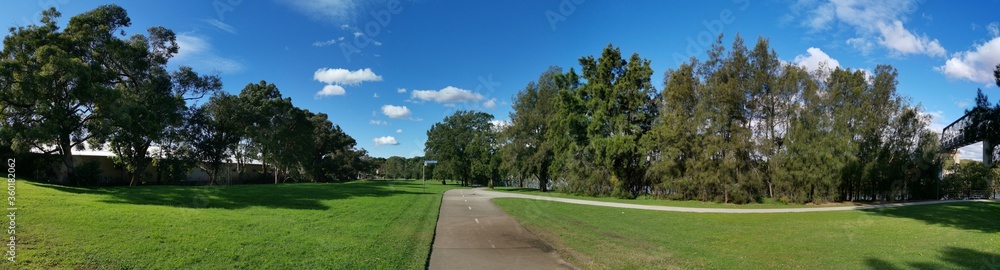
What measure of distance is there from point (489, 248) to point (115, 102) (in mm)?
23357

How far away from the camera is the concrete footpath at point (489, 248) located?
25.6 ft

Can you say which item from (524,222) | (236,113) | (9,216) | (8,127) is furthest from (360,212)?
(236,113)

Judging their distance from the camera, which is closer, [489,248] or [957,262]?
[957,262]

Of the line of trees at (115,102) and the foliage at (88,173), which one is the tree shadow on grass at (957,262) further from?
the foliage at (88,173)

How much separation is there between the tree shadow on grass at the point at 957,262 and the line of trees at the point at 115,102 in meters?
28.9

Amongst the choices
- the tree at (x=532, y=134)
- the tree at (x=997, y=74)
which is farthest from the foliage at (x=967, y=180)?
the tree at (x=532, y=134)

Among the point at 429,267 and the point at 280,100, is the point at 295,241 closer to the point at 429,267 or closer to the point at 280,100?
the point at 429,267

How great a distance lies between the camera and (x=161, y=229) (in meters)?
8.68

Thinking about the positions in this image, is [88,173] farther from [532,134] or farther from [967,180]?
[967,180]

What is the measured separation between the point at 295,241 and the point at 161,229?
261cm

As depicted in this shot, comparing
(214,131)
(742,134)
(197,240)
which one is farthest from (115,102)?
(742,134)

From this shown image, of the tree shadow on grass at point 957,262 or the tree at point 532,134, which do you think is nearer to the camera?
the tree shadow on grass at point 957,262

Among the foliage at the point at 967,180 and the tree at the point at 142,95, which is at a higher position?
the tree at the point at 142,95

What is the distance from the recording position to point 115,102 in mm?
21969
